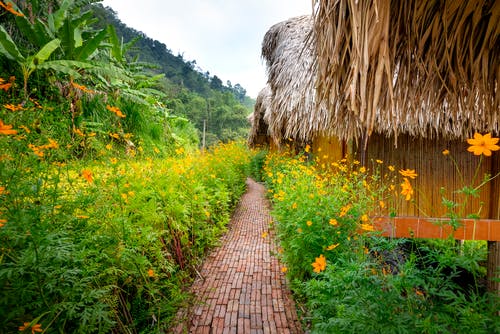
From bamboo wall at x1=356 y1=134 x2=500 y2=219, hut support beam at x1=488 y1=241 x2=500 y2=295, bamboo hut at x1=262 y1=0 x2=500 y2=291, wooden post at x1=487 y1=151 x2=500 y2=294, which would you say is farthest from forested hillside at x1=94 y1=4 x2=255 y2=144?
bamboo hut at x1=262 y1=0 x2=500 y2=291

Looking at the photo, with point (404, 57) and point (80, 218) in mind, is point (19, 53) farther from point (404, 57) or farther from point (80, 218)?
point (404, 57)

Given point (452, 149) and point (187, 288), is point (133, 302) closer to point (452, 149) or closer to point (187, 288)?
point (187, 288)

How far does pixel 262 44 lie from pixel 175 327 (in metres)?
6.14

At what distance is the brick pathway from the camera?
2.23m

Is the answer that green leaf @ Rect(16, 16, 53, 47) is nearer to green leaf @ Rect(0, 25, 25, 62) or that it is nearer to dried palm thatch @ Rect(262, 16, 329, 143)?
green leaf @ Rect(0, 25, 25, 62)

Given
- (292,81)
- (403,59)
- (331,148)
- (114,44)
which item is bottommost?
(331,148)

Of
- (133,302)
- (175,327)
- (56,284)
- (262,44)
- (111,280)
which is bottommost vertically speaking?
(175,327)

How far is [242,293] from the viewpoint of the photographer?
2.73 m

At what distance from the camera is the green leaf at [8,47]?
376 cm

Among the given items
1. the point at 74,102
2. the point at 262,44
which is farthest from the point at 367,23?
the point at 262,44

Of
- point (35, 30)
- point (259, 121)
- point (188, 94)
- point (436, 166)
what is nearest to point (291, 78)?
point (436, 166)

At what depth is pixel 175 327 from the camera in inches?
84.1

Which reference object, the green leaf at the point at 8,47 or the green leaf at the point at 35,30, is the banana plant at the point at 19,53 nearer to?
the green leaf at the point at 8,47

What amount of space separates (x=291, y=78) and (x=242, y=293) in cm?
403
